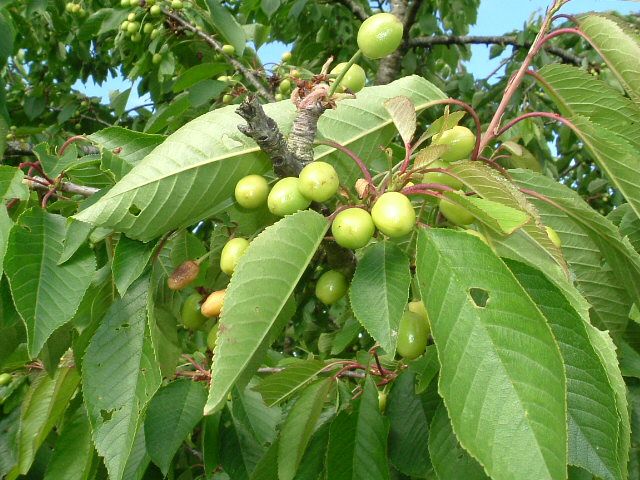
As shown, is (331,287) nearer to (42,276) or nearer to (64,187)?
(42,276)

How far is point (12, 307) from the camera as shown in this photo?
1.45 metres

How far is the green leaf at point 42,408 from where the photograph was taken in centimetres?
181

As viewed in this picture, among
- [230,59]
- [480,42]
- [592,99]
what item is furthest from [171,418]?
[480,42]

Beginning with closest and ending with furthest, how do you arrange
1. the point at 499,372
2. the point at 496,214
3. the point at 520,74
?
1. the point at 499,372
2. the point at 496,214
3. the point at 520,74

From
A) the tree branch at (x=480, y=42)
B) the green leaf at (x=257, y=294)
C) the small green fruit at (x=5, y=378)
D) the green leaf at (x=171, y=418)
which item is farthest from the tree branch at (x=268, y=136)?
the tree branch at (x=480, y=42)

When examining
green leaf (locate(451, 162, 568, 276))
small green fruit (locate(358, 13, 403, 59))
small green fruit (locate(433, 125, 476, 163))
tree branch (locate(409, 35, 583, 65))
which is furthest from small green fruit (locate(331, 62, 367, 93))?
tree branch (locate(409, 35, 583, 65))

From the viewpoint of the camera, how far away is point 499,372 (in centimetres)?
82

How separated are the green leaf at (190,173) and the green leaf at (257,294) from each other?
0.77ft

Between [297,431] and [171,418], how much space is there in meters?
0.49

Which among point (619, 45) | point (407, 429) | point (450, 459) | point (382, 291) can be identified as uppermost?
point (619, 45)

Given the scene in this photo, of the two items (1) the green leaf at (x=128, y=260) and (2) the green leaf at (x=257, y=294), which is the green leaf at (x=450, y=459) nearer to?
(2) the green leaf at (x=257, y=294)

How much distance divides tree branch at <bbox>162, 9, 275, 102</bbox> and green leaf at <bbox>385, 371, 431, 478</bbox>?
5.48ft

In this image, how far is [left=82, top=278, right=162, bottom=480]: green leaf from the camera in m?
1.23

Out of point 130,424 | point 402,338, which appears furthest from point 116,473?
point 402,338
